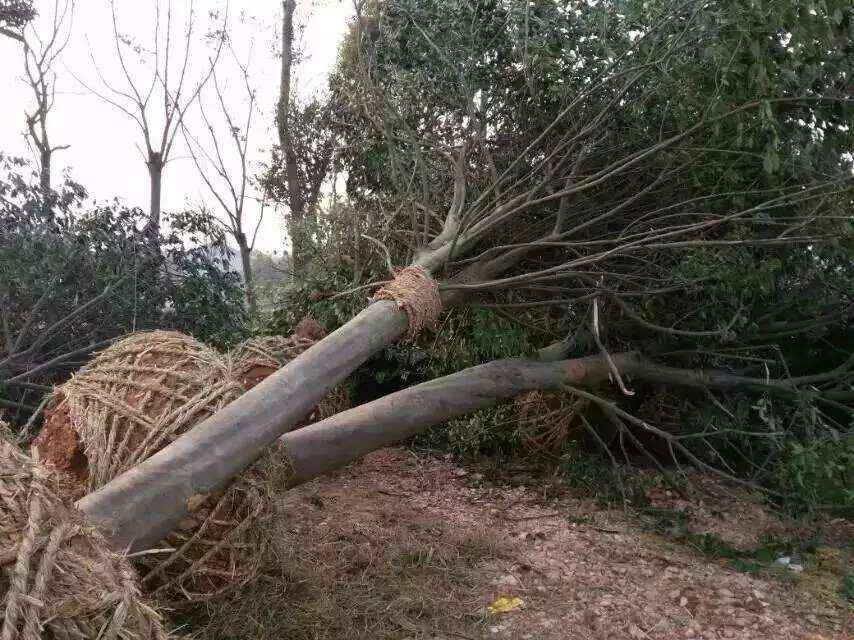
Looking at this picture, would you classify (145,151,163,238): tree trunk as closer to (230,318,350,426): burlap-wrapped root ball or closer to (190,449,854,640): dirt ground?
(230,318,350,426): burlap-wrapped root ball

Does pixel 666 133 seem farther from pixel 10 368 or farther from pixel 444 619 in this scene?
pixel 10 368

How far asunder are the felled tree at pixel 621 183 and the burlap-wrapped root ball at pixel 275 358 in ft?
1.75

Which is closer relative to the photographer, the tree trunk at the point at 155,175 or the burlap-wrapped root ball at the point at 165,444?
the burlap-wrapped root ball at the point at 165,444

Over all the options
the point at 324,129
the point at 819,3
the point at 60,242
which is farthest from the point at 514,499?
the point at 324,129

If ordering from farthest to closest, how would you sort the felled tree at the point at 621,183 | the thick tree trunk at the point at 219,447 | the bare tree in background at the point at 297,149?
the bare tree in background at the point at 297,149 → the felled tree at the point at 621,183 → the thick tree trunk at the point at 219,447

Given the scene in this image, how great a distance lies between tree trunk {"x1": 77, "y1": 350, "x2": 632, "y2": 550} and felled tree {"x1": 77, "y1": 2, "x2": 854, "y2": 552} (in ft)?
0.21

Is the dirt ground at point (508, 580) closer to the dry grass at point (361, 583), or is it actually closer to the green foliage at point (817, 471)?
the dry grass at point (361, 583)

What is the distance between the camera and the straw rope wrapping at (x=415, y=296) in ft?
12.1

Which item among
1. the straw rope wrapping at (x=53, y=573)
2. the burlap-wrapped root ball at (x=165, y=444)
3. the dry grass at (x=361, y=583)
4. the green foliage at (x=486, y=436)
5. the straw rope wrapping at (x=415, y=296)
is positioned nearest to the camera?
the straw rope wrapping at (x=53, y=573)

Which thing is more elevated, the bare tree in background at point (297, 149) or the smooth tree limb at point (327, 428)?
the bare tree in background at point (297, 149)

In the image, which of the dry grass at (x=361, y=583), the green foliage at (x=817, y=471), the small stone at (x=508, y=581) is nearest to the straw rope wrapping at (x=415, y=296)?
the dry grass at (x=361, y=583)

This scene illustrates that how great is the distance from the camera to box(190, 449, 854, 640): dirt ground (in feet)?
10.5

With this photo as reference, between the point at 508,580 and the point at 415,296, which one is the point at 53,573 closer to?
the point at 415,296

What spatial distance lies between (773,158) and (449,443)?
3693 millimetres
